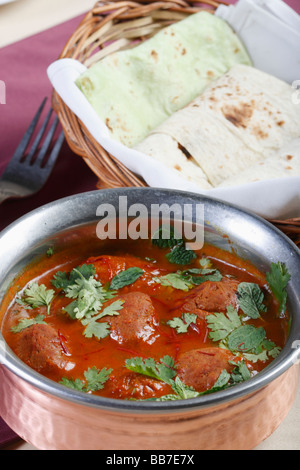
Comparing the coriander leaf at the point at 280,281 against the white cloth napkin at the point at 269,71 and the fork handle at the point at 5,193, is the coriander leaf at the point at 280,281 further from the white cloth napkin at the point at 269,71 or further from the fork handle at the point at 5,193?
the fork handle at the point at 5,193

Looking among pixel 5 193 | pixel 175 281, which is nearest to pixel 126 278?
pixel 175 281

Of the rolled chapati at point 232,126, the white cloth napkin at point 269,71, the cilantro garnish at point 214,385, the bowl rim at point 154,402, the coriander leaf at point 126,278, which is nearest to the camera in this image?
the bowl rim at point 154,402

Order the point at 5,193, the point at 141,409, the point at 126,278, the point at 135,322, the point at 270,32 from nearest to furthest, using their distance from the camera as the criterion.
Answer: the point at 141,409, the point at 135,322, the point at 126,278, the point at 5,193, the point at 270,32

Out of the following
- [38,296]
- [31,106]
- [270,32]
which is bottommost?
[31,106]

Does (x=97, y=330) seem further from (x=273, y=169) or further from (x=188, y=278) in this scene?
(x=273, y=169)

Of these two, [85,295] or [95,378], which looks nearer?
[95,378]

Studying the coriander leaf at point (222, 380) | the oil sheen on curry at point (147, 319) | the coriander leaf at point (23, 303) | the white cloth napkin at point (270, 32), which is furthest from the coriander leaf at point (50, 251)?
the white cloth napkin at point (270, 32)

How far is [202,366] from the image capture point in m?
0.92

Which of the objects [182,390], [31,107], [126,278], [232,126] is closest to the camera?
[182,390]

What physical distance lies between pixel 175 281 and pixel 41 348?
30 centimetres

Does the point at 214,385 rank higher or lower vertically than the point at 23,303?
higher

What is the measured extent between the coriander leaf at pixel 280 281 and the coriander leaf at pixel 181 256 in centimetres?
17

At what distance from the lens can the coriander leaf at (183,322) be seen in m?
1.02

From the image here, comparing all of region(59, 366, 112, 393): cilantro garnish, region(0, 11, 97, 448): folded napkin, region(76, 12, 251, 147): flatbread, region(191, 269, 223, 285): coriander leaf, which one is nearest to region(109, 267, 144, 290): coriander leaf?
region(191, 269, 223, 285): coriander leaf
